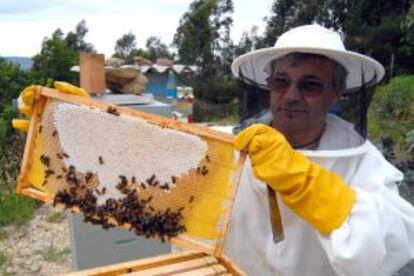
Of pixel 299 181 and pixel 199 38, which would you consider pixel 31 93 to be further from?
pixel 199 38

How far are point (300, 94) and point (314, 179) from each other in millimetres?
441

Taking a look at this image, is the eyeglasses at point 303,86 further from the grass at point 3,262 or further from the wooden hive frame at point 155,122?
the grass at point 3,262

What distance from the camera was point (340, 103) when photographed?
7.36 ft

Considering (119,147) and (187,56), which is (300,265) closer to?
(119,147)

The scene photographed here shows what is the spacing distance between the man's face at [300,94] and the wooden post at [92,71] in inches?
69.2

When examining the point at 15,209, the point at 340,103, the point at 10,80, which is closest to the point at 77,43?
the point at 10,80

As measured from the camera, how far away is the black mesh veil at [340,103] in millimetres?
2146

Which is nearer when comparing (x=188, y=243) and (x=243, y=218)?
(x=188, y=243)

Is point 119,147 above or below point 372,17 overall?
below

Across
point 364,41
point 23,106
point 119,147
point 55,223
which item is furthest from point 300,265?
point 364,41

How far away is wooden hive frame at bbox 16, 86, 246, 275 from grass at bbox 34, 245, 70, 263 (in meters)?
3.02

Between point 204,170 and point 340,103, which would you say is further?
point 340,103

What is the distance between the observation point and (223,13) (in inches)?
1043

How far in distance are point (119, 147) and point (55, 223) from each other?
13.4 feet
